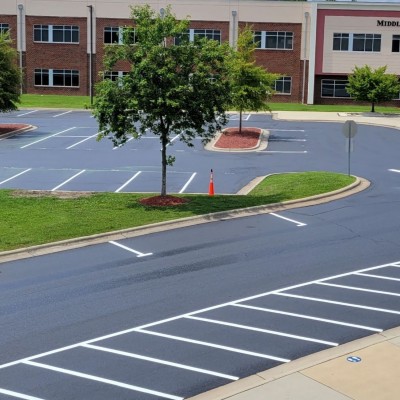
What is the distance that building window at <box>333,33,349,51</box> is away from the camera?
6275 cm

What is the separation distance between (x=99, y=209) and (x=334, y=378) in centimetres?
1273

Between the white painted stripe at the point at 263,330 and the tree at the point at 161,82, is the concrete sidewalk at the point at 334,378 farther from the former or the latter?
the tree at the point at 161,82

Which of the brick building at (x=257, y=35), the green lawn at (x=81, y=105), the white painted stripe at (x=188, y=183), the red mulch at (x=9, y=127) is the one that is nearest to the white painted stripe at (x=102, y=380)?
the white painted stripe at (x=188, y=183)

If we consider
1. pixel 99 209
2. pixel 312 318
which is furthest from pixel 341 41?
pixel 312 318

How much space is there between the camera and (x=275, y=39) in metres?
64.6

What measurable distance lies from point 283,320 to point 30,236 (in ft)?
27.2

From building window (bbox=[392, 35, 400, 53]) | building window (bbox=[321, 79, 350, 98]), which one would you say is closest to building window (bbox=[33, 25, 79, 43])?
building window (bbox=[321, 79, 350, 98])

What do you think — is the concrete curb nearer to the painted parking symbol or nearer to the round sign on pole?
the round sign on pole

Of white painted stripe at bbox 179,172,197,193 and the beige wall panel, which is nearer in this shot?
white painted stripe at bbox 179,172,197,193

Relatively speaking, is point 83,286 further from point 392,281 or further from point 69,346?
point 392,281

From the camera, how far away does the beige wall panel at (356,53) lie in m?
62.5

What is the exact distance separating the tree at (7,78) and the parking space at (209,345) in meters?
31.2

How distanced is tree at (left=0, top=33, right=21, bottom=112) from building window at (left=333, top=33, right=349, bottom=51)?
1212 inches

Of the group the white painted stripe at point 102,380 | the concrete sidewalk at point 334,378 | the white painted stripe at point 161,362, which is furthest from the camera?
the white painted stripe at point 161,362
